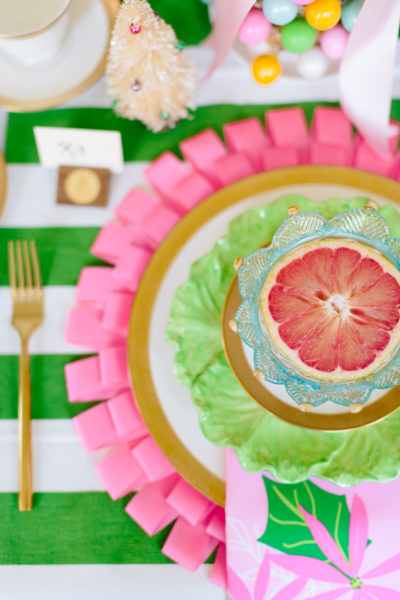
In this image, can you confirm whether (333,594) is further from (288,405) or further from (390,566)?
(288,405)

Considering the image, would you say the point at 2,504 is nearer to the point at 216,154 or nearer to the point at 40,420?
the point at 40,420

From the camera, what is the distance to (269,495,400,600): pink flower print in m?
0.74

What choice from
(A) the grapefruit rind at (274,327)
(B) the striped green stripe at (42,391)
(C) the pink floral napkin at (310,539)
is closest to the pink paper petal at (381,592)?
(C) the pink floral napkin at (310,539)

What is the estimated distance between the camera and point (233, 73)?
3.14 feet

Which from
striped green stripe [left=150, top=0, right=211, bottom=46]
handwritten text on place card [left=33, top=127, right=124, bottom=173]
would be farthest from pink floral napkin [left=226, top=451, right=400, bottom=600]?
striped green stripe [left=150, top=0, right=211, bottom=46]

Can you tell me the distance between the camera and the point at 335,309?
24.5 inches

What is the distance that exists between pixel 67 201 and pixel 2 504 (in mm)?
469

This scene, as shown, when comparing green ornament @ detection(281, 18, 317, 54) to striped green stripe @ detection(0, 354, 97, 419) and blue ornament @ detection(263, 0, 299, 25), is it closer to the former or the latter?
blue ornament @ detection(263, 0, 299, 25)

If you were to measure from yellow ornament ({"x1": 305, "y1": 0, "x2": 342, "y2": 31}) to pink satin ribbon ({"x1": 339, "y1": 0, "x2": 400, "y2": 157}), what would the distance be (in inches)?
1.4

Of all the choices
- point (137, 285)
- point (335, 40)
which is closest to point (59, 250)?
point (137, 285)

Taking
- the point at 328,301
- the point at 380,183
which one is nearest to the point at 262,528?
the point at 328,301

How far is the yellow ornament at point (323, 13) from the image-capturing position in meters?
0.79

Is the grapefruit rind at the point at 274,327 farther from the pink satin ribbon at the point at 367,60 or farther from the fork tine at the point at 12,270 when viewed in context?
the fork tine at the point at 12,270

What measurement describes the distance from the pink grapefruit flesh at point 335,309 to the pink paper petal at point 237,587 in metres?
0.33
